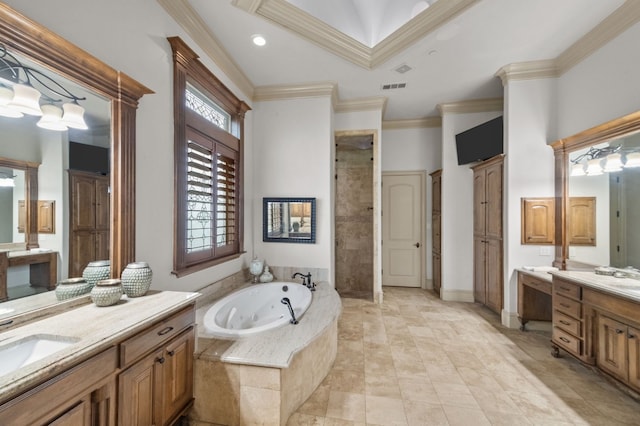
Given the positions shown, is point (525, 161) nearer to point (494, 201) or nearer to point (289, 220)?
point (494, 201)

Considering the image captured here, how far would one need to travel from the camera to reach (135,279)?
5.08 feet

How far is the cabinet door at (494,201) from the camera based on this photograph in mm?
3301

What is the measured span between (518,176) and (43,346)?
14.2 feet

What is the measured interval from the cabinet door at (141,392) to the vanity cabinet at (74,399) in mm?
46

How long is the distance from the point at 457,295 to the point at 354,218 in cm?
215

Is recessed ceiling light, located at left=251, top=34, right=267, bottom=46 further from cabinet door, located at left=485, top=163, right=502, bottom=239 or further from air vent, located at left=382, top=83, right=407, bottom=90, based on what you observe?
cabinet door, located at left=485, top=163, right=502, bottom=239

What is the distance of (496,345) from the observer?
2668 mm

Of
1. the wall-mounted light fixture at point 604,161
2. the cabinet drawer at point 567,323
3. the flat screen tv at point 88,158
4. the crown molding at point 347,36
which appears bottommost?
the cabinet drawer at point 567,323

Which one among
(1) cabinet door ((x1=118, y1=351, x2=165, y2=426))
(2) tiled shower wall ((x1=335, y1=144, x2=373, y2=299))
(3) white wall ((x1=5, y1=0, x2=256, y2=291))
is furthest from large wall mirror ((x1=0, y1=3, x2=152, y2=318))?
(2) tiled shower wall ((x1=335, y1=144, x2=373, y2=299))

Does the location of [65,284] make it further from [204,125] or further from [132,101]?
[204,125]

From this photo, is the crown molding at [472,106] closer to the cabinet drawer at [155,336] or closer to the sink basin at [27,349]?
the cabinet drawer at [155,336]

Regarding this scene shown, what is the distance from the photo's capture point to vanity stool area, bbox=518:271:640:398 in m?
1.78

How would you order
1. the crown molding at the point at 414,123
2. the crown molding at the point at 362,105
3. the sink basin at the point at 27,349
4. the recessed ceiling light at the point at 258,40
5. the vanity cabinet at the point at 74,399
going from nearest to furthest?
the vanity cabinet at the point at 74,399 → the sink basin at the point at 27,349 → the recessed ceiling light at the point at 258,40 → the crown molding at the point at 362,105 → the crown molding at the point at 414,123

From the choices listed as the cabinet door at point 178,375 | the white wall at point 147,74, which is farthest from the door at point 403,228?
the cabinet door at point 178,375
